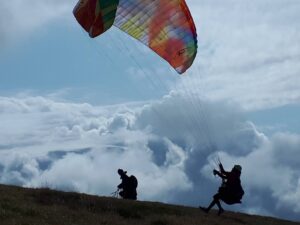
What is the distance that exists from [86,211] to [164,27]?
841cm

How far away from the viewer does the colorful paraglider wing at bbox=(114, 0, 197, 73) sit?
23844 mm

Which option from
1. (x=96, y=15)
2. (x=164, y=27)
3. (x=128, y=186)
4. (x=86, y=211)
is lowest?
(x=86, y=211)

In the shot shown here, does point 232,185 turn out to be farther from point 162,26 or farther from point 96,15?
point 96,15

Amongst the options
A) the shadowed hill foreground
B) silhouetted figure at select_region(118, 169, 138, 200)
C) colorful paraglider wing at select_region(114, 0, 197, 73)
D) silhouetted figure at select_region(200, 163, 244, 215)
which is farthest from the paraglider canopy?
silhouetted figure at select_region(118, 169, 138, 200)

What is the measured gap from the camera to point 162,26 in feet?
81.0

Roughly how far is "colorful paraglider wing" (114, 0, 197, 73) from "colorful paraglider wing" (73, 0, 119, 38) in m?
2.05

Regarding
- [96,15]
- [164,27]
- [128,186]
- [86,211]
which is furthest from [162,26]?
[128,186]

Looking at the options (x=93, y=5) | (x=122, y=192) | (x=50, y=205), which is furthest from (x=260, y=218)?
(x=93, y=5)

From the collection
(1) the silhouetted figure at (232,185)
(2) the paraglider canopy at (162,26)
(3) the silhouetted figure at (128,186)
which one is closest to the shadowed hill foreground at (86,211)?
(1) the silhouetted figure at (232,185)

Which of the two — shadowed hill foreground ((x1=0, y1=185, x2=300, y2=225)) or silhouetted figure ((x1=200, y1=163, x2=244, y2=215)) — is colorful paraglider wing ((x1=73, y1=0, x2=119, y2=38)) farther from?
silhouetted figure ((x1=200, y1=163, x2=244, y2=215))

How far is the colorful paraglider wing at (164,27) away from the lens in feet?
78.2

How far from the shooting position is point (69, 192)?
25.3 metres

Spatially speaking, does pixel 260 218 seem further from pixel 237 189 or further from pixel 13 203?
pixel 13 203

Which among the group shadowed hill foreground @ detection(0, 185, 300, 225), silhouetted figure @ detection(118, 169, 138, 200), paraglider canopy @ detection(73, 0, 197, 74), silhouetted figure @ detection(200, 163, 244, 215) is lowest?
shadowed hill foreground @ detection(0, 185, 300, 225)
